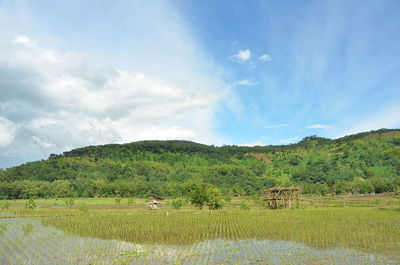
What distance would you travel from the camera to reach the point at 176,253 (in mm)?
17266

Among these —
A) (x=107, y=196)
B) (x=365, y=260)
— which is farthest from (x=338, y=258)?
(x=107, y=196)

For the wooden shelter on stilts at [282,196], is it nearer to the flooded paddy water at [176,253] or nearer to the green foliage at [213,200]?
the green foliage at [213,200]

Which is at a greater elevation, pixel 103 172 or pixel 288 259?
pixel 103 172

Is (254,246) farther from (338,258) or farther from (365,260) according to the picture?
(365,260)

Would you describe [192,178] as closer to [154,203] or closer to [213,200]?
[154,203]

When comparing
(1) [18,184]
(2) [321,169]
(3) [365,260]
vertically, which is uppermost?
(2) [321,169]

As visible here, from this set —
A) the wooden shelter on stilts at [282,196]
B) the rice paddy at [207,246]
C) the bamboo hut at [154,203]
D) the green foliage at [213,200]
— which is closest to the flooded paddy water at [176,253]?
the rice paddy at [207,246]

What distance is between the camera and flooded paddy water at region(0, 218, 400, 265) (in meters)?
15.3

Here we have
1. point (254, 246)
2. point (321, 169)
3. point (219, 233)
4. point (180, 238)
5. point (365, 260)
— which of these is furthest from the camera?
point (321, 169)

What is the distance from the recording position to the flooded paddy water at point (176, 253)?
15273mm

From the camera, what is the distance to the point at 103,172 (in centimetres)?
16675

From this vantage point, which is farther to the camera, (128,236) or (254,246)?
(128,236)

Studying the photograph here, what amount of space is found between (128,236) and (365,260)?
17.3m

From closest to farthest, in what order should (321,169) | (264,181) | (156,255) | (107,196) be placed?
(156,255), (107,196), (264,181), (321,169)
